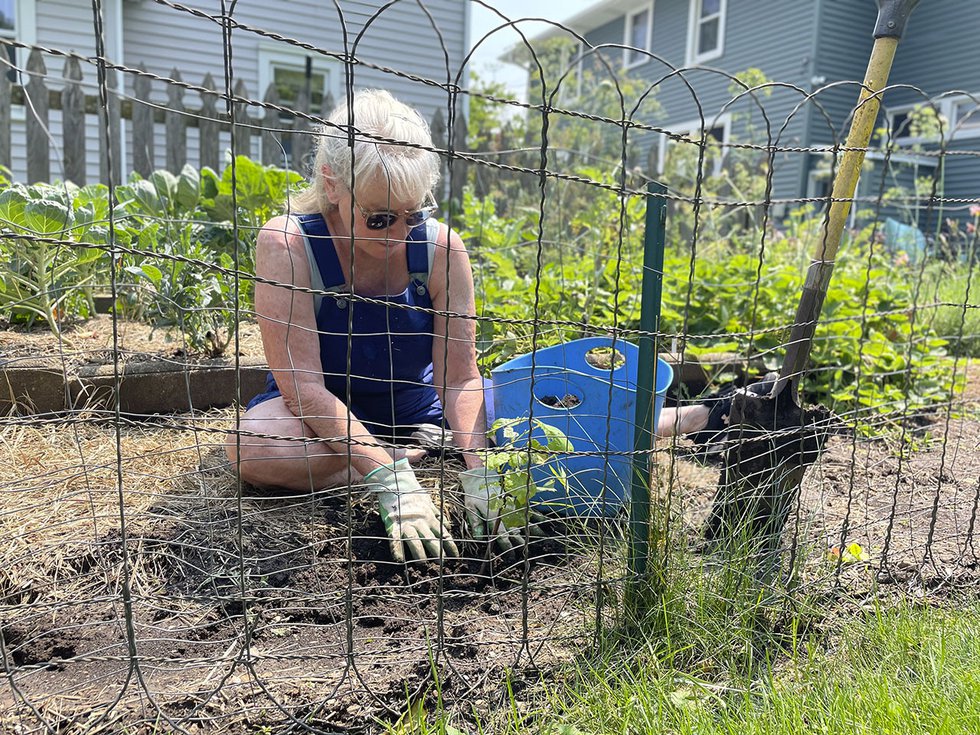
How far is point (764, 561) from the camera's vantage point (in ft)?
5.53

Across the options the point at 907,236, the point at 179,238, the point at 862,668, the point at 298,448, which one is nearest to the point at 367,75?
the point at 907,236

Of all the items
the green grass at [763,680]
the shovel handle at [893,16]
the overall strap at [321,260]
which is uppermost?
the shovel handle at [893,16]

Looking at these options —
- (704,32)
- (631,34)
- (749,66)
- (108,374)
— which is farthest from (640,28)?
(108,374)

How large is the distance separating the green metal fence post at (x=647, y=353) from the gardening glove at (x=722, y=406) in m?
0.27

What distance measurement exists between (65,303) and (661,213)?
2196 millimetres

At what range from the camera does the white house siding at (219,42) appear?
7770 millimetres

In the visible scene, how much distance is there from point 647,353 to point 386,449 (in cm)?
76

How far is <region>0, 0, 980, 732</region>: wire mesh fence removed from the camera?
1.32 metres

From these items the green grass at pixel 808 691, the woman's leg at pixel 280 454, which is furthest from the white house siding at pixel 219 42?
the green grass at pixel 808 691

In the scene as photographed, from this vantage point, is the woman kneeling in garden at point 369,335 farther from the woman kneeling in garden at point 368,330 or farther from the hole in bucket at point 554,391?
the hole in bucket at point 554,391

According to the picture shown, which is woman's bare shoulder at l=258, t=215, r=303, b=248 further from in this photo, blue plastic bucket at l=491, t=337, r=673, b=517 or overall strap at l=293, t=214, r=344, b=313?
blue plastic bucket at l=491, t=337, r=673, b=517

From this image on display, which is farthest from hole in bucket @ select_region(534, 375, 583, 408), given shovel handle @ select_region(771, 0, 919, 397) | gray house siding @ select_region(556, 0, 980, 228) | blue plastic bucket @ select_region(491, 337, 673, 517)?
gray house siding @ select_region(556, 0, 980, 228)

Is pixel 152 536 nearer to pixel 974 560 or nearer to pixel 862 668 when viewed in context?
pixel 862 668

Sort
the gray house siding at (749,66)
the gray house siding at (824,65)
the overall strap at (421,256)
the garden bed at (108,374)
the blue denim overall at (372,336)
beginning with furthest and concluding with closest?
the gray house siding at (749,66), the gray house siding at (824,65), the garden bed at (108,374), the overall strap at (421,256), the blue denim overall at (372,336)
